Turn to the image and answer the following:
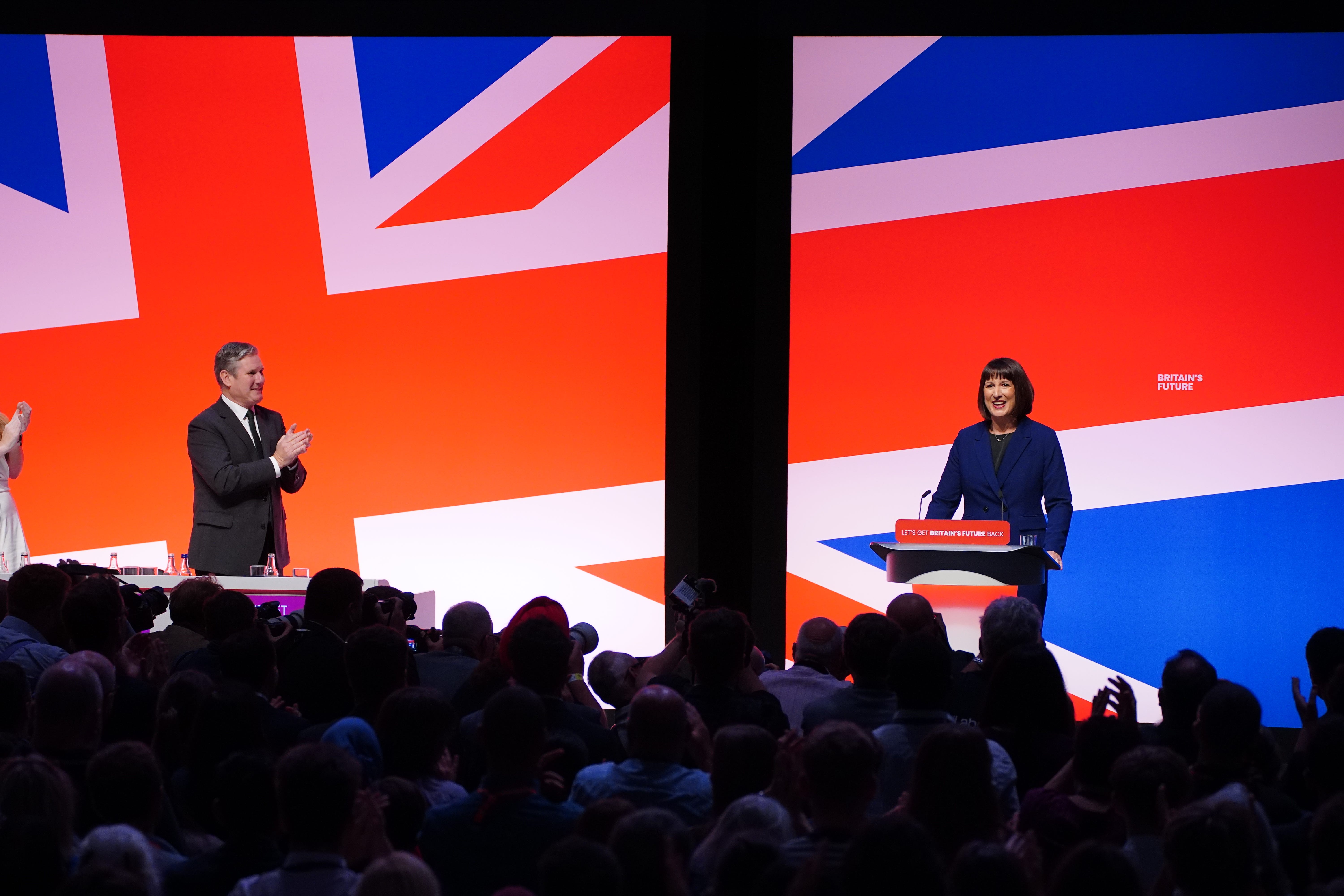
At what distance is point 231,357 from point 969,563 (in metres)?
3.15

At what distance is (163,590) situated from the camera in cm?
425

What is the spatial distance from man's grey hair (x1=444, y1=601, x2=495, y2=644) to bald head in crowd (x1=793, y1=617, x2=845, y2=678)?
894 millimetres

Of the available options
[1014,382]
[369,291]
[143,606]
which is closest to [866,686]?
[143,606]

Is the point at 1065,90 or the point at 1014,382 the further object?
the point at 1065,90

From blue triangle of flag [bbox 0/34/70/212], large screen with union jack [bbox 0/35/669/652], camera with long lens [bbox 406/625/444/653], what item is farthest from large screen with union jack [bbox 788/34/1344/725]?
blue triangle of flag [bbox 0/34/70/212]

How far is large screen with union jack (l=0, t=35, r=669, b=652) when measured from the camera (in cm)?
671

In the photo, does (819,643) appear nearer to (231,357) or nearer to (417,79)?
(231,357)

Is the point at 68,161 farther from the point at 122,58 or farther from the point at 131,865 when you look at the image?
the point at 131,865

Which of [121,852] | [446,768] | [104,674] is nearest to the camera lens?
[121,852]

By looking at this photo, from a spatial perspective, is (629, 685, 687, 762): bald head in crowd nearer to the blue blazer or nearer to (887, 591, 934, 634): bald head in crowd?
(887, 591, 934, 634): bald head in crowd

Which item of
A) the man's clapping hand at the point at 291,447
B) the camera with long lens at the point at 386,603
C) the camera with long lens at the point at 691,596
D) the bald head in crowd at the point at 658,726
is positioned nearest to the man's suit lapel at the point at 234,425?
the man's clapping hand at the point at 291,447

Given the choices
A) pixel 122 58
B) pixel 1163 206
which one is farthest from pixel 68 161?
pixel 1163 206

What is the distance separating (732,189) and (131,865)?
5.05 m

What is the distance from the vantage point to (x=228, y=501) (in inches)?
220
